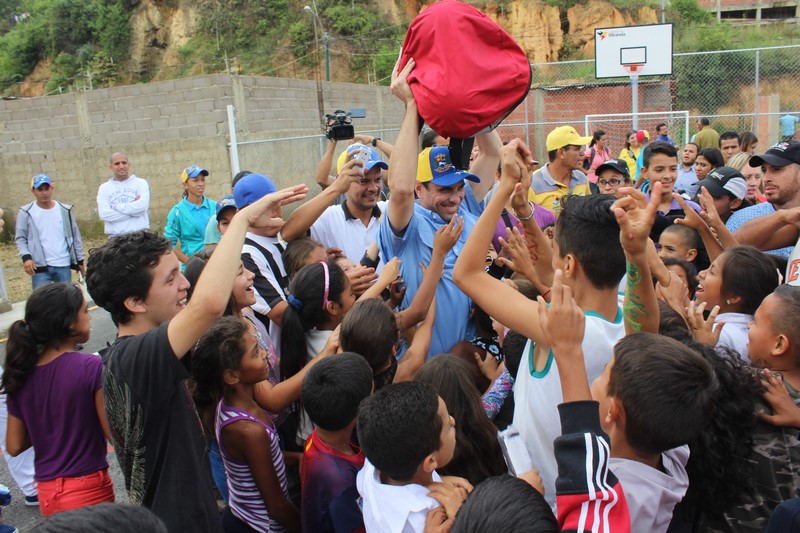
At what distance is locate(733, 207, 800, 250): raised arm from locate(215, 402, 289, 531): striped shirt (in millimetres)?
2804

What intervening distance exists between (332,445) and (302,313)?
77cm

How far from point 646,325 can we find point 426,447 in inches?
29.5

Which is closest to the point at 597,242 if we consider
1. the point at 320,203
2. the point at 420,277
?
the point at 420,277

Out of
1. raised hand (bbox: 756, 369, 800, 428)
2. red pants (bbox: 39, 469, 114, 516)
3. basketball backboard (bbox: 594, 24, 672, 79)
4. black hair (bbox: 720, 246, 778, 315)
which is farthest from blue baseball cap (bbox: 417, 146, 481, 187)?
basketball backboard (bbox: 594, 24, 672, 79)

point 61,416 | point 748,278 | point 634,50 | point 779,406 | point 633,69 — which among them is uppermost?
point 634,50

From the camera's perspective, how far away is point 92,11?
32.2m

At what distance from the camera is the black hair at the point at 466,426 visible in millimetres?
1965

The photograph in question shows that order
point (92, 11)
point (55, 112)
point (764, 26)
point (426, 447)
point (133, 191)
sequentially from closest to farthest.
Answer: point (426, 447), point (133, 191), point (55, 112), point (764, 26), point (92, 11)

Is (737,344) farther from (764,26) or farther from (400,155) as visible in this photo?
(764,26)

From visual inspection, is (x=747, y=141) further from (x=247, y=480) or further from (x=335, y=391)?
(x=247, y=480)

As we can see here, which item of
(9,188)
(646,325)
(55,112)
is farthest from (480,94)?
(9,188)

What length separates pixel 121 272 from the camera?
1887 mm

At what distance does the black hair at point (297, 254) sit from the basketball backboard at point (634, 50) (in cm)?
1336

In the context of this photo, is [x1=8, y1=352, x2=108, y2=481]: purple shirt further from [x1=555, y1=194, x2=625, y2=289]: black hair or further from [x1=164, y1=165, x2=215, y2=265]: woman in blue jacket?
[x1=164, y1=165, x2=215, y2=265]: woman in blue jacket
